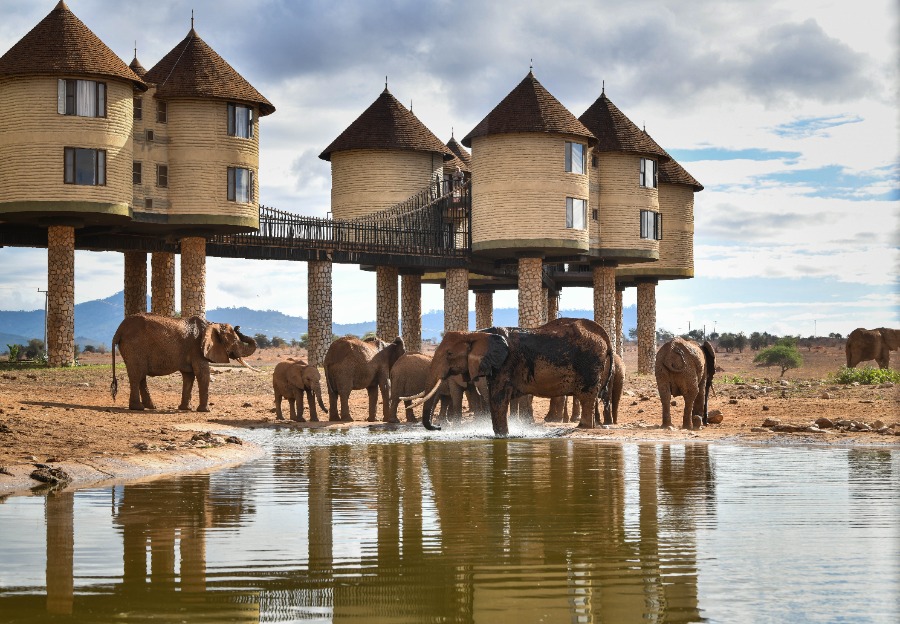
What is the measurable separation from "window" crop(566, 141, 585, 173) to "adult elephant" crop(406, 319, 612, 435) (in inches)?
1181

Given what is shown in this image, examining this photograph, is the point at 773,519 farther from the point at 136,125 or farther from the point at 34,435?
the point at 136,125

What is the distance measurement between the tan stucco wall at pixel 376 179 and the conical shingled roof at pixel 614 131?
8.01 metres

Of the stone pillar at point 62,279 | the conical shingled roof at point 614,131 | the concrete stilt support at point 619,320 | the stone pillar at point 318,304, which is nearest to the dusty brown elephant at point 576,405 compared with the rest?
the stone pillar at point 62,279

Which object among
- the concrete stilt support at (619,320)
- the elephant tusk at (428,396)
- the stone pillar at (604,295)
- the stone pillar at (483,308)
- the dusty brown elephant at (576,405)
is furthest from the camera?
the stone pillar at (483,308)

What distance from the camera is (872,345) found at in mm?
63344

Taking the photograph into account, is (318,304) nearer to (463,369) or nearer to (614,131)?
(614,131)

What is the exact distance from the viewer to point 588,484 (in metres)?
16.3

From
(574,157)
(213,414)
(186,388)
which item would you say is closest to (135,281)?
(574,157)

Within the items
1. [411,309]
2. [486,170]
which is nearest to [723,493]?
[486,170]

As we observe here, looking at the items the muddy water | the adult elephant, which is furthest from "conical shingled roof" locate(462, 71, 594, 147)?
the muddy water

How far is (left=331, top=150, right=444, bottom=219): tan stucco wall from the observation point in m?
62.9

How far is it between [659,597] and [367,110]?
57324mm

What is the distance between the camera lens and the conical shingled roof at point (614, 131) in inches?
2470

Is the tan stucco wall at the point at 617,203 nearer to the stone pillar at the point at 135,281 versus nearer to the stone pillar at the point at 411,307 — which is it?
the stone pillar at the point at 411,307
